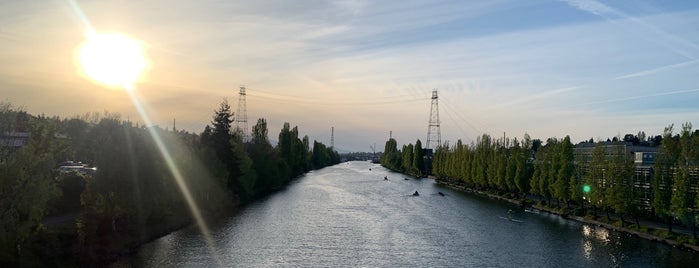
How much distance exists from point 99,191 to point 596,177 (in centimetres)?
4574

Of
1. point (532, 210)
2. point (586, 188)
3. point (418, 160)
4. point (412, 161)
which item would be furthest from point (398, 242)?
point (412, 161)

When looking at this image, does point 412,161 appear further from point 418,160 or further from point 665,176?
point 665,176

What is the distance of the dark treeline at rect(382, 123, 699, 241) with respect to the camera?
1678 inches

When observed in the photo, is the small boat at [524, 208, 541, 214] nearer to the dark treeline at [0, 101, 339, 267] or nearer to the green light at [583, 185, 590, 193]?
the green light at [583, 185, 590, 193]

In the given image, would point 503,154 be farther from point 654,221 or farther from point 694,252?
point 694,252

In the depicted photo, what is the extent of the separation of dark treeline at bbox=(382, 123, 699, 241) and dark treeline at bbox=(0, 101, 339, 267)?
38463mm

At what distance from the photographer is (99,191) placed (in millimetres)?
35000

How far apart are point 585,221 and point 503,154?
1259 inches

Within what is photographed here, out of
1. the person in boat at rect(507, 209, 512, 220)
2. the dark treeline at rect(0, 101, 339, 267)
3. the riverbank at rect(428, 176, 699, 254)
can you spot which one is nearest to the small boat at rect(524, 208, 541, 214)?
the riverbank at rect(428, 176, 699, 254)

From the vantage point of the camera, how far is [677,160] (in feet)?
149

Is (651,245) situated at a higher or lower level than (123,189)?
lower

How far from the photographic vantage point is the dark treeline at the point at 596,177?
42625mm

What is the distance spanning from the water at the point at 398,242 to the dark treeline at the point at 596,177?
3.25 m

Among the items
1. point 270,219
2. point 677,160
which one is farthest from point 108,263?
point 677,160
